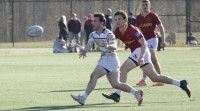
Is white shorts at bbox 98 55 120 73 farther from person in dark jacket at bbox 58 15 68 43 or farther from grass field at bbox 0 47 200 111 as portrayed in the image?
person in dark jacket at bbox 58 15 68 43

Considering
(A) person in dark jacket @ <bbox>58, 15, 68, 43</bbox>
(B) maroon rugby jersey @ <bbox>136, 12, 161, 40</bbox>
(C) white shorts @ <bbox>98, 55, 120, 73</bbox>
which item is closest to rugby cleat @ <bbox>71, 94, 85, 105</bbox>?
(C) white shorts @ <bbox>98, 55, 120, 73</bbox>

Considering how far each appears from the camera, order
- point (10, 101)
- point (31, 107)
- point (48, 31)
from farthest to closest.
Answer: point (48, 31) < point (10, 101) < point (31, 107)

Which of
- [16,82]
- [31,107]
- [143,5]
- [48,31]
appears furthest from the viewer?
[48,31]

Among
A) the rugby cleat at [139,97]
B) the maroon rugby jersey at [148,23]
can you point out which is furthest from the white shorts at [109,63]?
the maroon rugby jersey at [148,23]

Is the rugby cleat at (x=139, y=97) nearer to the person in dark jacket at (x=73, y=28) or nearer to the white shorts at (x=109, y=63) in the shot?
the white shorts at (x=109, y=63)

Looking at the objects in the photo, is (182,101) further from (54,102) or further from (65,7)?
(65,7)

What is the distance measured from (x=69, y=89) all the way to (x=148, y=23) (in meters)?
2.54

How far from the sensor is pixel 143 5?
→ 18578mm

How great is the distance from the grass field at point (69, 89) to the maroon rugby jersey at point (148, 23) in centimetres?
131

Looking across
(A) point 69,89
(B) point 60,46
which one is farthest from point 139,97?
(B) point 60,46

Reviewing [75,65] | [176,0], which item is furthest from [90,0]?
[75,65]

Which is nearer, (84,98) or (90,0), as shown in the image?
(84,98)

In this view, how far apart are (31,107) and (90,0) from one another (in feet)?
150

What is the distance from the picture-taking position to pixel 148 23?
61.6 feet
